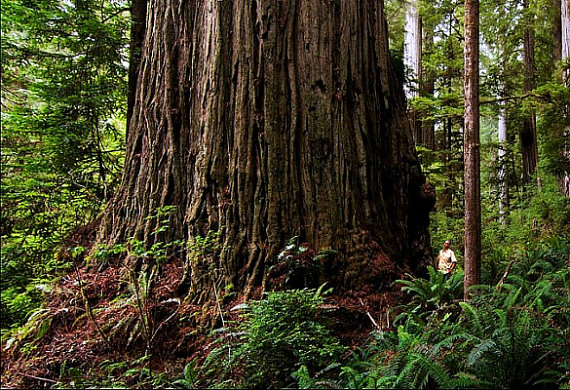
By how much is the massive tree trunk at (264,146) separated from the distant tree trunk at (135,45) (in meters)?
1.66

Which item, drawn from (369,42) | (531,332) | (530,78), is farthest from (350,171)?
(530,78)

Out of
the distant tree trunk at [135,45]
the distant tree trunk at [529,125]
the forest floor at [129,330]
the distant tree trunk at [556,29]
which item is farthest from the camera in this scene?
the distant tree trunk at [556,29]

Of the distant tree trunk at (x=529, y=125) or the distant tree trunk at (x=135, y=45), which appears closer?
the distant tree trunk at (x=135, y=45)

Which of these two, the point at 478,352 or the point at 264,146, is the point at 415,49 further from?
the point at 478,352

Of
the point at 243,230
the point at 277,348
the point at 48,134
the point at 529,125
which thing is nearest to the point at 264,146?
the point at 243,230

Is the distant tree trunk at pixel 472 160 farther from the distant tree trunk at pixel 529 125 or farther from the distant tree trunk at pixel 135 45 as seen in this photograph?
the distant tree trunk at pixel 529 125

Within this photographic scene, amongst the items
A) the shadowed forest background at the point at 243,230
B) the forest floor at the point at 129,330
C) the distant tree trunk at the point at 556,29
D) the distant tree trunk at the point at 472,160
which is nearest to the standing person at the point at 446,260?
the shadowed forest background at the point at 243,230

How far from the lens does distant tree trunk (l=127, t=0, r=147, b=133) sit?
772 centimetres

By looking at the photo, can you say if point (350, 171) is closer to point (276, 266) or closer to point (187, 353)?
point (276, 266)

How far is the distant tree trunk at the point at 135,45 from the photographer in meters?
7.72

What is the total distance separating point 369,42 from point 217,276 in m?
3.51

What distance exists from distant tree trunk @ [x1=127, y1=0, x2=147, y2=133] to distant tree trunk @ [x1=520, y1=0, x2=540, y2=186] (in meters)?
12.0

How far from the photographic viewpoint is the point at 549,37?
56.0 feet

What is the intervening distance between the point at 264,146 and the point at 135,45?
4.01m
